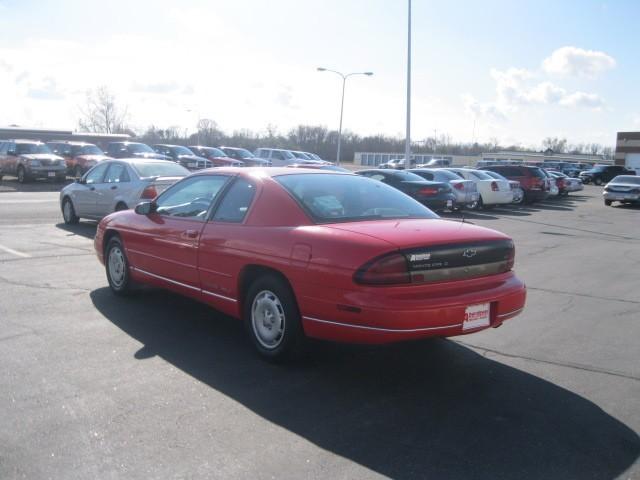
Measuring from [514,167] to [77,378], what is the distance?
2549 cm

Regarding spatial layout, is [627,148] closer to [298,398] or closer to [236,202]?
[236,202]

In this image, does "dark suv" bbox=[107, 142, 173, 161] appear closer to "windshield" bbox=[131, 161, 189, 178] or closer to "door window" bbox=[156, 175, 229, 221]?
"windshield" bbox=[131, 161, 189, 178]

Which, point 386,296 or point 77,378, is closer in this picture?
point 386,296

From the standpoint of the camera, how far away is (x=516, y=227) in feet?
56.3

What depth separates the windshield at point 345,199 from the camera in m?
5.04

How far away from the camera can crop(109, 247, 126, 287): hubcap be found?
6949 millimetres

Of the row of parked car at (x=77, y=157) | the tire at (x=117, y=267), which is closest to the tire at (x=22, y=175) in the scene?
the row of parked car at (x=77, y=157)

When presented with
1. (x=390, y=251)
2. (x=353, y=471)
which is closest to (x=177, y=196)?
(x=390, y=251)

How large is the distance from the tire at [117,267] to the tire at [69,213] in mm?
6702

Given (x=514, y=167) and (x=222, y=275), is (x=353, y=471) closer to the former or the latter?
(x=222, y=275)

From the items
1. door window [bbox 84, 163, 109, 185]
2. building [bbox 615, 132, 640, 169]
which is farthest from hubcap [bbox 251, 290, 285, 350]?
building [bbox 615, 132, 640, 169]

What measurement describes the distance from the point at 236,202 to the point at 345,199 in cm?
99

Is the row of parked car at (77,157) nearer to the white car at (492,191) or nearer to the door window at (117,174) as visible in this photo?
the white car at (492,191)

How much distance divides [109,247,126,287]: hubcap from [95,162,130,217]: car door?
198 inches
